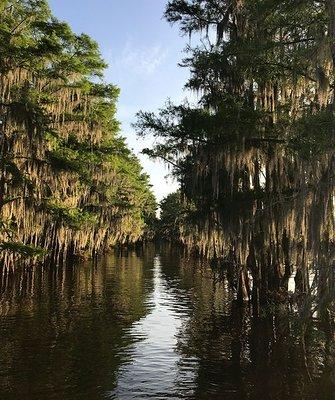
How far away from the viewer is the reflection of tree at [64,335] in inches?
406

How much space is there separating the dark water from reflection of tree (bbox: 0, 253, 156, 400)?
0.03 meters

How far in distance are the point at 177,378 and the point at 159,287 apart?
17273 millimetres

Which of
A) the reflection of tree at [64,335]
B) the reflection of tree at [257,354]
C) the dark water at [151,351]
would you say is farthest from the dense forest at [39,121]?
the reflection of tree at [257,354]

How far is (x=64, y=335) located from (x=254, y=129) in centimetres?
924

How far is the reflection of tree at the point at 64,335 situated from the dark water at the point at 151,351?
31 millimetres

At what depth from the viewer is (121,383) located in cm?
1054

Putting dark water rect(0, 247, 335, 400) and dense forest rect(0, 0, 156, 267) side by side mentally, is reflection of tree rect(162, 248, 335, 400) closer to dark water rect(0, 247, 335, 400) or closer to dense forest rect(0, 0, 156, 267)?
dark water rect(0, 247, 335, 400)

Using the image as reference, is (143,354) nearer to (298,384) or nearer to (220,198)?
(298,384)

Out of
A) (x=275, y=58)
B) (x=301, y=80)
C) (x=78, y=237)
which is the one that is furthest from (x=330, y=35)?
(x=78, y=237)

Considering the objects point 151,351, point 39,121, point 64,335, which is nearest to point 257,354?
point 151,351

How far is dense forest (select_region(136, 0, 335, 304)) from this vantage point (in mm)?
9836

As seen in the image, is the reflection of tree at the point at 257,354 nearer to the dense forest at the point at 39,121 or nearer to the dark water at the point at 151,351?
the dark water at the point at 151,351

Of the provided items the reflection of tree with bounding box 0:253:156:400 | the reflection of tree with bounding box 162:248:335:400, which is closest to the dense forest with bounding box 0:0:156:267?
the reflection of tree with bounding box 0:253:156:400

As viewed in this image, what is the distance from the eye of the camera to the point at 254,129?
Answer: 13.9 m
